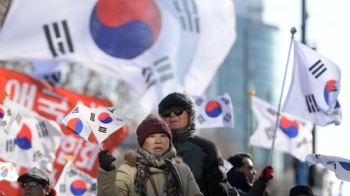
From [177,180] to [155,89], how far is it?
25.5 feet

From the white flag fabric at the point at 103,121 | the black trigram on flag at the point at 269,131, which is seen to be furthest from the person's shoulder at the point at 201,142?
the black trigram on flag at the point at 269,131

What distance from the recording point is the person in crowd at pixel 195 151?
10211 millimetres

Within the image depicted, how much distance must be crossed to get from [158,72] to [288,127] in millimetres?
3099

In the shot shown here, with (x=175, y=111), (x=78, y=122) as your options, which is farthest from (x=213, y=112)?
(x=78, y=122)

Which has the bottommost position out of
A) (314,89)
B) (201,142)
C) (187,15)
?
(201,142)

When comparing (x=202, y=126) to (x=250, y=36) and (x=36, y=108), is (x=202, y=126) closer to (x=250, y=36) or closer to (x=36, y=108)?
(x=36, y=108)

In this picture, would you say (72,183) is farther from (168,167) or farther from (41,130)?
(168,167)

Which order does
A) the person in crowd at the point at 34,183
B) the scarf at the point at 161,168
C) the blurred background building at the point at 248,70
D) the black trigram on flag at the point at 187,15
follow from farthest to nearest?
1. the blurred background building at the point at 248,70
2. the black trigram on flag at the point at 187,15
3. the person in crowd at the point at 34,183
4. the scarf at the point at 161,168

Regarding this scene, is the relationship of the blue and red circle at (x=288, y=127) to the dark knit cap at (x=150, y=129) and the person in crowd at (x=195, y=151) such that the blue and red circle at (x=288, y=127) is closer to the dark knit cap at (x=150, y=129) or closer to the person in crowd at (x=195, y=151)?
the person in crowd at (x=195, y=151)

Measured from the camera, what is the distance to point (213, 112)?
1742 cm

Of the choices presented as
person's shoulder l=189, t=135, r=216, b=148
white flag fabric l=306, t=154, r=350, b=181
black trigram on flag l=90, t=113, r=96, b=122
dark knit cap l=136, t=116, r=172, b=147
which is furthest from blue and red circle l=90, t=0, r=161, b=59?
dark knit cap l=136, t=116, r=172, b=147

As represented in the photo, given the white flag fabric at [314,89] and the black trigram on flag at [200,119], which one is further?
the black trigram on flag at [200,119]

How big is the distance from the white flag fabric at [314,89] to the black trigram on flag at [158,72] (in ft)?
5.34

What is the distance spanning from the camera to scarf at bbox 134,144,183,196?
30.1ft
